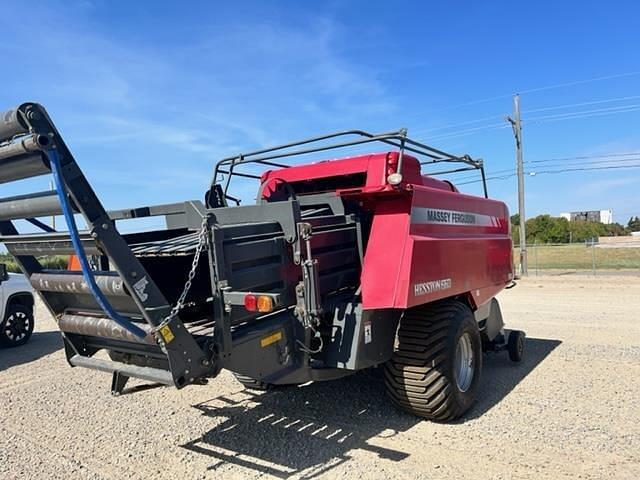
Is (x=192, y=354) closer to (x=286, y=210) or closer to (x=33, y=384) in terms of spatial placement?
(x=286, y=210)

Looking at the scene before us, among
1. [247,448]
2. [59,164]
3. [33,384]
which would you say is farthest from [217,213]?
[33,384]

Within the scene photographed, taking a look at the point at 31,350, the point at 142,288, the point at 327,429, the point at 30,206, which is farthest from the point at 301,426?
the point at 31,350

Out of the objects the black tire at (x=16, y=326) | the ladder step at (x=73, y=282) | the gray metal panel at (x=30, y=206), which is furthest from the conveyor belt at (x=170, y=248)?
the black tire at (x=16, y=326)

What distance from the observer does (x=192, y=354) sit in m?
3.20

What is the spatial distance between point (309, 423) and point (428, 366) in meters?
1.16

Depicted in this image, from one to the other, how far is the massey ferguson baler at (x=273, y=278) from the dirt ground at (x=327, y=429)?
46 cm

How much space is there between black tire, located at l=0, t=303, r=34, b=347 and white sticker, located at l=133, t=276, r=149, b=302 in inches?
291

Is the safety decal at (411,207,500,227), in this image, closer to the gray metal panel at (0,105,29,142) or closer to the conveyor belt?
the conveyor belt

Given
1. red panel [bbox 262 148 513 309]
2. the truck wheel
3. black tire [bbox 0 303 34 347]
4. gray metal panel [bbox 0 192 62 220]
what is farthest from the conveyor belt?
black tire [bbox 0 303 34 347]

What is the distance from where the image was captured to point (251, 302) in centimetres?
323

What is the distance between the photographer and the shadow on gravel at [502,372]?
4975 millimetres

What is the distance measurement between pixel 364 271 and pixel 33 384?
4638 mm

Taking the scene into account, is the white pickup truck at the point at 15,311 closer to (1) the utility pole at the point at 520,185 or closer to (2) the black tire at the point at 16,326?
(2) the black tire at the point at 16,326

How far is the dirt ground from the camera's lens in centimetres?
366
